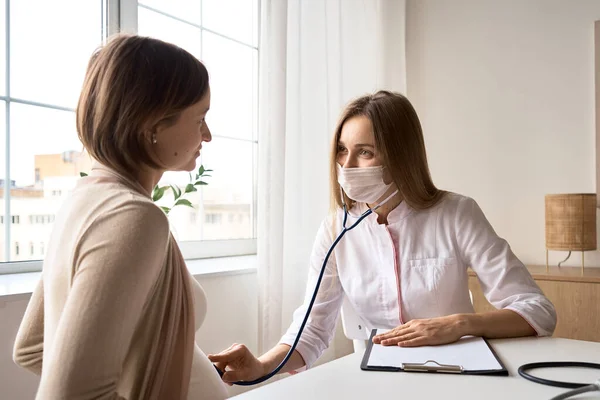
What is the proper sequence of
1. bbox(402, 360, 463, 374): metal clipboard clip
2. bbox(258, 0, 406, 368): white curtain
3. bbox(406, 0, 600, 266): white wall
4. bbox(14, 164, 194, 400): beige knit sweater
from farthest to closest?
bbox(406, 0, 600, 266): white wall, bbox(258, 0, 406, 368): white curtain, bbox(402, 360, 463, 374): metal clipboard clip, bbox(14, 164, 194, 400): beige knit sweater

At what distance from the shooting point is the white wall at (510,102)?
295cm

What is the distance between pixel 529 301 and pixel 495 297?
113mm

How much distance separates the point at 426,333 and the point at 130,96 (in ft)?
2.50

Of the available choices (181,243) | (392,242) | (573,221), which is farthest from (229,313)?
(573,221)

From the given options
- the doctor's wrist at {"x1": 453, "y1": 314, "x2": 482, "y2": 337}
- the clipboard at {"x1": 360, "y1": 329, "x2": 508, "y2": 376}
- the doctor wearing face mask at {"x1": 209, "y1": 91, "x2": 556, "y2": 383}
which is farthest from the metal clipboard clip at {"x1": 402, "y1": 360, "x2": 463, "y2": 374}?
the doctor wearing face mask at {"x1": 209, "y1": 91, "x2": 556, "y2": 383}

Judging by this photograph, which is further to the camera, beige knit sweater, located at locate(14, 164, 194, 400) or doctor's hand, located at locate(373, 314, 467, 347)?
doctor's hand, located at locate(373, 314, 467, 347)

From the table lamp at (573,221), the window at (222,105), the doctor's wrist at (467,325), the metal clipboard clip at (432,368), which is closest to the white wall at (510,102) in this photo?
the table lamp at (573,221)

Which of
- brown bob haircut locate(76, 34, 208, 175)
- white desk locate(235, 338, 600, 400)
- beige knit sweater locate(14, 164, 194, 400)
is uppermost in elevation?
brown bob haircut locate(76, 34, 208, 175)

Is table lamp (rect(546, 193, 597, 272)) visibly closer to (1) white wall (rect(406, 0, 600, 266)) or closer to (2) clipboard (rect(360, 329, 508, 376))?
(1) white wall (rect(406, 0, 600, 266))

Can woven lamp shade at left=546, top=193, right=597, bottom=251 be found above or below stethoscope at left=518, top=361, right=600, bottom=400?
A: above

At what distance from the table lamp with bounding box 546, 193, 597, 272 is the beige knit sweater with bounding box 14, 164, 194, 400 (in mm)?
2195

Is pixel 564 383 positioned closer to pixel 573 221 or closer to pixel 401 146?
pixel 401 146

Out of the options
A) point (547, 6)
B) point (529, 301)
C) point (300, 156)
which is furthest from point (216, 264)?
point (547, 6)

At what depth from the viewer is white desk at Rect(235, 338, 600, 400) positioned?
0.90m
